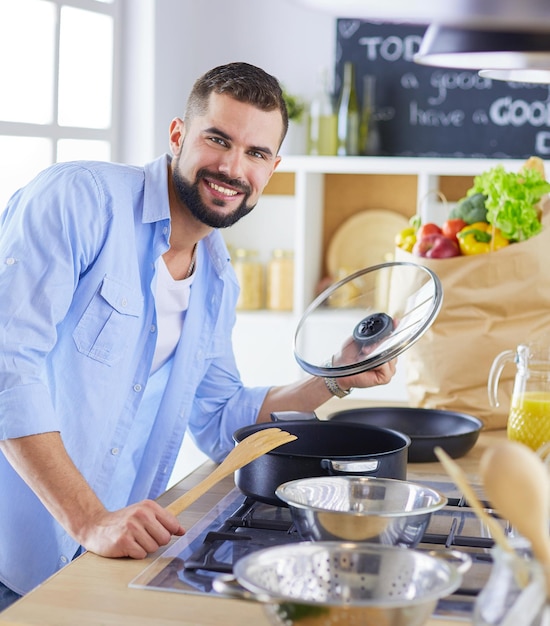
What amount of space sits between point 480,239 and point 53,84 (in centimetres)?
174

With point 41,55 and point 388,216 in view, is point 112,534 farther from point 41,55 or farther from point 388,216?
point 388,216

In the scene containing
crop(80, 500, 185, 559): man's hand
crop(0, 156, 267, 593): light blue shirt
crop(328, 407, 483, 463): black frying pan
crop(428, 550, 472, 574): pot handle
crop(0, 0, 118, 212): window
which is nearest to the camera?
crop(428, 550, 472, 574): pot handle

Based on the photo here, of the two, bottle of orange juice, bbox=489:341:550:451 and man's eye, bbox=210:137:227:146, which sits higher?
man's eye, bbox=210:137:227:146

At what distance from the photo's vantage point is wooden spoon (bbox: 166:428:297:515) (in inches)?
49.1

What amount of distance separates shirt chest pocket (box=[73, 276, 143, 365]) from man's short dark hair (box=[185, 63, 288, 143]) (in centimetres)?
41

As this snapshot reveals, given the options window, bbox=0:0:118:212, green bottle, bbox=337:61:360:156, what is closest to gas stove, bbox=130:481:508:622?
window, bbox=0:0:118:212

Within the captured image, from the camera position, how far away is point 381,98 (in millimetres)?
3887

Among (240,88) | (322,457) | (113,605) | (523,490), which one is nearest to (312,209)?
(240,88)

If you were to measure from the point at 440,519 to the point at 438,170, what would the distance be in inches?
95.4

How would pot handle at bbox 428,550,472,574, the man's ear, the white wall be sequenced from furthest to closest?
the white wall < the man's ear < pot handle at bbox 428,550,472,574

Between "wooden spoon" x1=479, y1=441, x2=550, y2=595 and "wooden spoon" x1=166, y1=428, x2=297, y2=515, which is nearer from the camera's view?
"wooden spoon" x1=479, y1=441, x2=550, y2=595

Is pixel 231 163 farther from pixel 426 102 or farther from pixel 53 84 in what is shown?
pixel 426 102

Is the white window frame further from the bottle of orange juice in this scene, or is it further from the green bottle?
the bottle of orange juice

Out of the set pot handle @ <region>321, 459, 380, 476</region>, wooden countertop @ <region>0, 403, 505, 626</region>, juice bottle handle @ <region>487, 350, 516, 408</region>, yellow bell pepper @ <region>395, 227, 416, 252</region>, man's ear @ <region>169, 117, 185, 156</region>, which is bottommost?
wooden countertop @ <region>0, 403, 505, 626</region>
